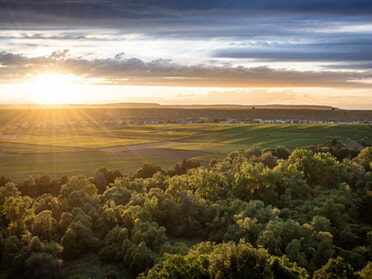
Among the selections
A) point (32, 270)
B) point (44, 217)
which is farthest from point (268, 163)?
point (32, 270)

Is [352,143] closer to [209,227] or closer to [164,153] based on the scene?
[164,153]

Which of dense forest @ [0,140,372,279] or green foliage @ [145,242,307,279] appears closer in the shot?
green foliage @ [145,242,307,279]

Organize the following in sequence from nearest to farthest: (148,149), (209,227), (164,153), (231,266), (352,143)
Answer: (231,266) → (209,227) → (164,153) → (148,149) → (352,143)

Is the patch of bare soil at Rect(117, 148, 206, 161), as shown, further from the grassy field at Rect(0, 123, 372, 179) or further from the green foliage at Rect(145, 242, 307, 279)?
the green foliage at Rect(145, 242, 307, 279)

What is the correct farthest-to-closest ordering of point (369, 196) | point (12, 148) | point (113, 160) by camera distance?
1. point (12, 148)
2. point (113, 160)
3. point (369, 196)

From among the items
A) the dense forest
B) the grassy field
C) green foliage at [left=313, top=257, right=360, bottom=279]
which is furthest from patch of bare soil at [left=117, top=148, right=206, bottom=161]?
green foliage at [left=313, top=257, right=360, bottom=279]

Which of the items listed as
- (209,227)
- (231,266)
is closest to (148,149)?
(209,227)

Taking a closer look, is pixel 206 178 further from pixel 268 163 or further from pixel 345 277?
pixel 345 277

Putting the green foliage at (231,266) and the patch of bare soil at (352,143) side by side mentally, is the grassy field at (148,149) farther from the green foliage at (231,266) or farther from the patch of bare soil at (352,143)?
the green foliage at (231,266)
